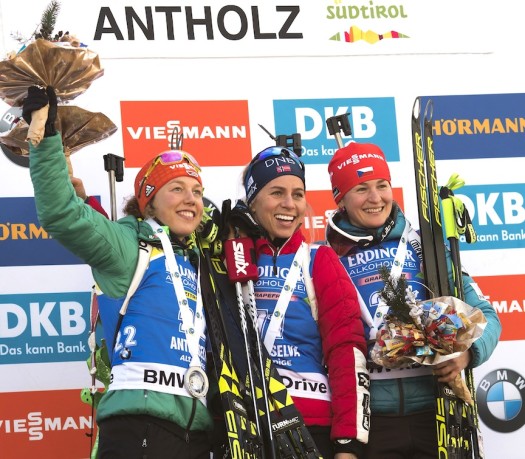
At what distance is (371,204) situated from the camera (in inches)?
178

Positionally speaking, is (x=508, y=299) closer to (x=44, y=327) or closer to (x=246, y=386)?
(x=246, y=386)

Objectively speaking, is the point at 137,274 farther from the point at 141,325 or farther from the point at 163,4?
the point at 163,4

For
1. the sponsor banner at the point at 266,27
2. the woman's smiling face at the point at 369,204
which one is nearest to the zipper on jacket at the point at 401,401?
the woman's smiling face at the point at 369,204

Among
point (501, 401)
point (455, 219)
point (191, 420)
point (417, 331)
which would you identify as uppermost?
point (455, 219)

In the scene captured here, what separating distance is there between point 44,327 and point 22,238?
0.42 metres

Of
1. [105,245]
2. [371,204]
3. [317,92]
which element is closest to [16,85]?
[105,245]

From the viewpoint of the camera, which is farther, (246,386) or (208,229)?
(208,229)

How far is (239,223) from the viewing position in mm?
4434

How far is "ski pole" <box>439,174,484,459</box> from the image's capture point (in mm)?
4398

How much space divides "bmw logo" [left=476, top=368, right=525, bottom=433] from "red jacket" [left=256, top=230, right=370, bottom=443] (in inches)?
57.6

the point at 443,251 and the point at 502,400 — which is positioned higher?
the point at 443,251

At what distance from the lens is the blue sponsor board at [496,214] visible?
5.57 m

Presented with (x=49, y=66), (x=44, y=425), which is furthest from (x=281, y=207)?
(x=44, y=425)

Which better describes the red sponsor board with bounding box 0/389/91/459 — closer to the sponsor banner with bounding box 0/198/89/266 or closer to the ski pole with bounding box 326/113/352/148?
the sponsor banner with bounding box 0/198/89/266
